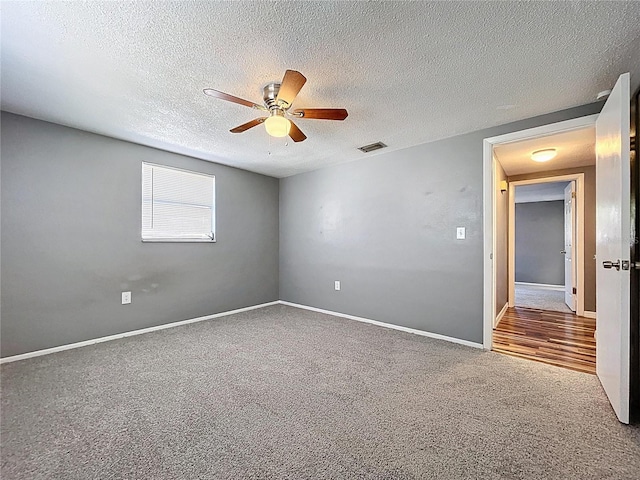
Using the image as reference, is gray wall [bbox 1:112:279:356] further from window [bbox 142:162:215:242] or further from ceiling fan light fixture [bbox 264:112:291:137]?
ceiling fan light fixture [bbox 264:112:291:137]

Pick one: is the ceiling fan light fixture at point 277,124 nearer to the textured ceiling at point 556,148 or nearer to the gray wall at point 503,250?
the textured ceiling at point 556,148

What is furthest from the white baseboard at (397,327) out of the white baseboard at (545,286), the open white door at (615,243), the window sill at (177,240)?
the white baseboard at (545,286)

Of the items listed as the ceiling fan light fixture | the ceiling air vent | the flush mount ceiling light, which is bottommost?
the ceiling fan light fixture

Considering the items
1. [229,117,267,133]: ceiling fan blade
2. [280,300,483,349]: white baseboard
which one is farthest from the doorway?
[229,117,267,133]: ceiling fan blade

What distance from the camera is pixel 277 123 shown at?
2023 mm

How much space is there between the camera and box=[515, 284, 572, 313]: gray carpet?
15.0 feet

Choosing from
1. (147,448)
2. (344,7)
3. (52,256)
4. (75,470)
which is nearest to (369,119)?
(344,7)

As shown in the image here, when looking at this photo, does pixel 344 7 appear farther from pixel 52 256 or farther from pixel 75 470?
pixel 52 256

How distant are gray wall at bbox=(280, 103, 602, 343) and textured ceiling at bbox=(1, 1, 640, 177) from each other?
0.63 metres

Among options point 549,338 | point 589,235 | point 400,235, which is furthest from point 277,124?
point 589,235

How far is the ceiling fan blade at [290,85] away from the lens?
1.59 meters

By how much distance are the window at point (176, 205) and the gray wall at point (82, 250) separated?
0.10 meters

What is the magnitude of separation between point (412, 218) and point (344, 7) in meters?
2.39

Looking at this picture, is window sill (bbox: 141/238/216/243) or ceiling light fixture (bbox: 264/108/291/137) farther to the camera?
window sill (bbox: 141/238/216/243)
